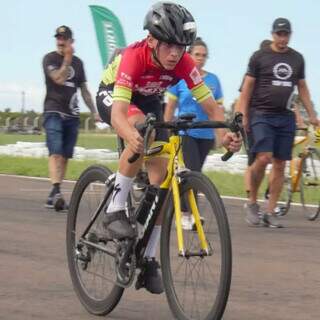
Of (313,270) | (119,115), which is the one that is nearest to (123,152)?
(119,115)

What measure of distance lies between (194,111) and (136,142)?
4.98 metres

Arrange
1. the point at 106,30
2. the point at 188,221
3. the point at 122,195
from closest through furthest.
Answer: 1. the point at 188,221
2. the point at 122,195
3. the point at 106,30

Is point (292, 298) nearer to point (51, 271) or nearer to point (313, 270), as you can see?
point (313, 270)

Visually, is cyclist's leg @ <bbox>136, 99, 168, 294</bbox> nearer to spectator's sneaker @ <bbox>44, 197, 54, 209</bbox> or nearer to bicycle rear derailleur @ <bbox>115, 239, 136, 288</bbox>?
bicycle rear derailleur @ <bbox>115, 239, 136, 288</bbox>

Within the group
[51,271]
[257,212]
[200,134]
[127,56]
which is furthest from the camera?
[257,212]

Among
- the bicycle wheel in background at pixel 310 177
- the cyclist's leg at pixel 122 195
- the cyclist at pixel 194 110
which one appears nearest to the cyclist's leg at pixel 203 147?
the cyclist at pixel 194 110

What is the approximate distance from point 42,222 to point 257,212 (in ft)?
7.58

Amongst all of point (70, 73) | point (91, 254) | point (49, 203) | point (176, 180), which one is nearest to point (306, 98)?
point (70, 73)

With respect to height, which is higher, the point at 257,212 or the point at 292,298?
the point at 292,298

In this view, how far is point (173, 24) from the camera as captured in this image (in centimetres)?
517

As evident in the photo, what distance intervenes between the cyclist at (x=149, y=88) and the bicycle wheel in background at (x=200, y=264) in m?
0.23

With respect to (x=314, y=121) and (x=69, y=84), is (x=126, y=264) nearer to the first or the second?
(x=314, y=121)

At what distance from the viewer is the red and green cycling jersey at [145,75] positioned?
5320 mm

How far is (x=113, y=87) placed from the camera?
589 centimetres
